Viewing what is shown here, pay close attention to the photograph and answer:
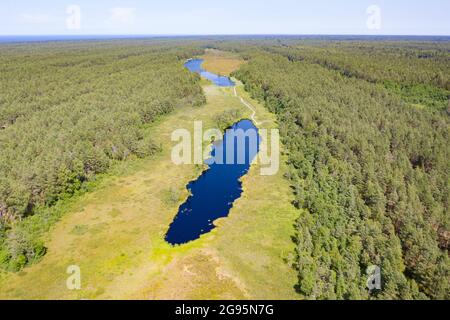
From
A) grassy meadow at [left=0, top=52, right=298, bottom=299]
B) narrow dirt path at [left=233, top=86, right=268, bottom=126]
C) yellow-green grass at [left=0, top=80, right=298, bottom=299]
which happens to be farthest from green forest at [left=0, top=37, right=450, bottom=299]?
narrow dirt path at [left=233, top=86, right=268, bottom=126]

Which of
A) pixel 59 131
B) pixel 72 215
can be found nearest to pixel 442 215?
pixel 72 215

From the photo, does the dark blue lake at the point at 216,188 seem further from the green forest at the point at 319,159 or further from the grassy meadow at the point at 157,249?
the green forest at the point at 319,159

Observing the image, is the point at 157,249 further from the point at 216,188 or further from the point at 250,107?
the point at 250,107

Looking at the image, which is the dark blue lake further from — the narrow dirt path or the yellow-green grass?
the narrow dirt path

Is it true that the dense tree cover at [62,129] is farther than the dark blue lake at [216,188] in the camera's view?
No

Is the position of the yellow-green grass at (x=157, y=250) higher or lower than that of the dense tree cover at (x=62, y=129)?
lower

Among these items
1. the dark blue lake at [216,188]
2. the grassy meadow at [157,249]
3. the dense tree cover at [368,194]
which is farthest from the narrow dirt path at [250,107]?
the grassy meadow at [157,249]
